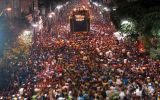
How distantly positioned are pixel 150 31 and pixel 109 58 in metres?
5.36

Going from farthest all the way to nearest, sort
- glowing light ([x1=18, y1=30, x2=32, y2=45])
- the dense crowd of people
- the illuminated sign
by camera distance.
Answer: the illuminated sign
glowing light ([x1=18, y1=30, x2=32, y2=45])
the dense crowd of people

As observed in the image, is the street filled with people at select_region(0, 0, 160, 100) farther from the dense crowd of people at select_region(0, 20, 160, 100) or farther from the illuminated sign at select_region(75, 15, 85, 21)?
the illuminated sign at select_region(75, 15, 85, 21)

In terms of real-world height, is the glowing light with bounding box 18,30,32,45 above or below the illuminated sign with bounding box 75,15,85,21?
below

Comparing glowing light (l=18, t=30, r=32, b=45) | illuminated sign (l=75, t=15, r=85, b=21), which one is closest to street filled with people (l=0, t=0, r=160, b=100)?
glowing light (l=18, t=30, r=32, b=45)

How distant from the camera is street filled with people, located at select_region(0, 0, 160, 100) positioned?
25906mm

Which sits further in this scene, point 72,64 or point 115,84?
point 72,64

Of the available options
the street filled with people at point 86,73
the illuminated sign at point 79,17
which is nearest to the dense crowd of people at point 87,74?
the street filled with people at point 86,73

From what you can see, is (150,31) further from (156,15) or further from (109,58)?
(109,58)

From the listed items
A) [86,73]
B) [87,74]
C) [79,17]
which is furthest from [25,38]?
[87,74]

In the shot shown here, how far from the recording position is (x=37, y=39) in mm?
59719

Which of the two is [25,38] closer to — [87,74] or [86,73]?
[86,73]

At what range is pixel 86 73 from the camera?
32969 mm

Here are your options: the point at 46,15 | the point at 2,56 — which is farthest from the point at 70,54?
the point at 46,15

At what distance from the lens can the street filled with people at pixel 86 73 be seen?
25.9m
